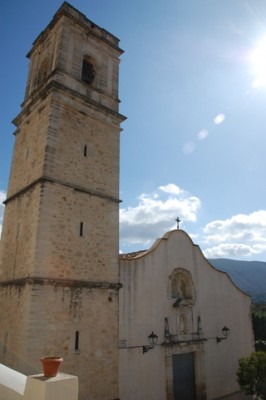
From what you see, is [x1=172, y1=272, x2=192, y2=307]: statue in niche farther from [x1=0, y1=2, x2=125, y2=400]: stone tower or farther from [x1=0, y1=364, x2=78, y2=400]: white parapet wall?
[x1=0, y1=364, x2=78, y2=400]: white parapet wall

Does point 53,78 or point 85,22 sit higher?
point 85,22

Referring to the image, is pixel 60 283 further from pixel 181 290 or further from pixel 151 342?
pixel 181 290

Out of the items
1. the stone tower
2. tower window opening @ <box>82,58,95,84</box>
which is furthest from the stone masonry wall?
tower window opening @ <box>82,58,95,84</box>

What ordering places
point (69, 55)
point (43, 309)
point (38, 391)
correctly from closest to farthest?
1. point (38, 391)
2. point (43, 309)
3. point (69, 55)

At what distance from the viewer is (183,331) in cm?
1484

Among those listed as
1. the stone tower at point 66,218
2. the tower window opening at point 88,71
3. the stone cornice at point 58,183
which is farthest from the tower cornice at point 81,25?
the stone cornice at point 58,183

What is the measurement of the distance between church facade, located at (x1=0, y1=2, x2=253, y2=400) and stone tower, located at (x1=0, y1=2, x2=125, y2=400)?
1.7 inches

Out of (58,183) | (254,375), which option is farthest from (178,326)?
(58,183)

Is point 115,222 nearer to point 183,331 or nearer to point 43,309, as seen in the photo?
point 43,309

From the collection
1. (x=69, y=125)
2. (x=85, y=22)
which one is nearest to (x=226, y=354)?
(x=69, y=125)

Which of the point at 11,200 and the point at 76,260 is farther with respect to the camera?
the point at 11,200

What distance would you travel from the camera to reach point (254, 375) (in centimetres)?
1418

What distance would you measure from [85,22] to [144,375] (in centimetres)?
1617

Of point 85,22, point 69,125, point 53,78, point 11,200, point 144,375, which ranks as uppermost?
point 85,22
